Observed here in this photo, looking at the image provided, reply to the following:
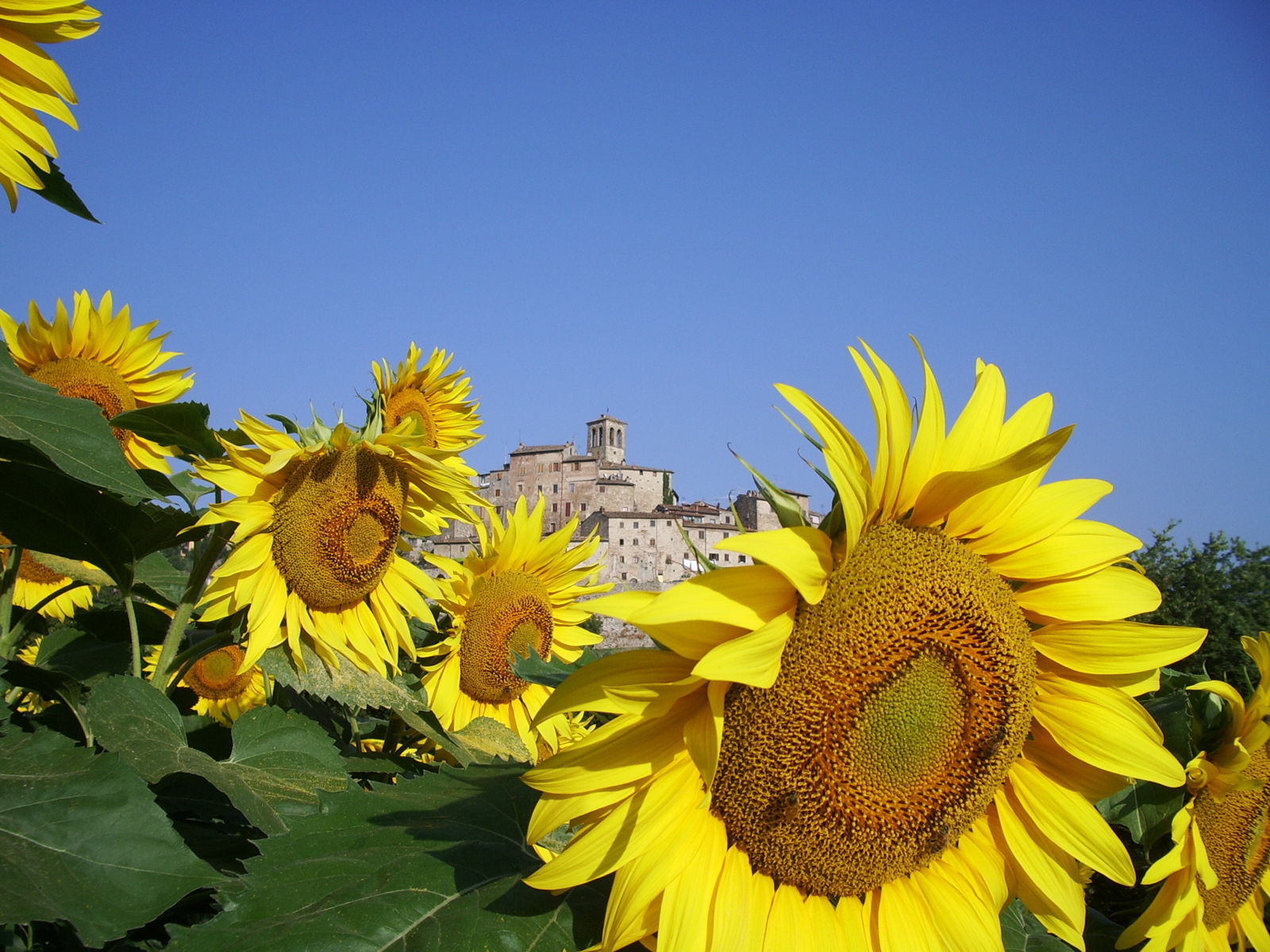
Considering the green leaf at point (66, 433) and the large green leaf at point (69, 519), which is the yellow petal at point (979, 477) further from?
the large green leaf at point (69, 519)

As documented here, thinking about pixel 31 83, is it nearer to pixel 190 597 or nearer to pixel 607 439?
pixel 190 597

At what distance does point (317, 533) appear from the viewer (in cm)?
313

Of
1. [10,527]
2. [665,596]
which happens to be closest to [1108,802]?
[665,596]

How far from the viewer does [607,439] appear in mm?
96312

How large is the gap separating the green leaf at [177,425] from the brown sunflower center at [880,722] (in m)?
1.95

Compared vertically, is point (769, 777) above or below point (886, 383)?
below

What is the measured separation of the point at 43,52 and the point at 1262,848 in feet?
10.2

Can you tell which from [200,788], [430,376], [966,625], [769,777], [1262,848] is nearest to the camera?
[769,777]

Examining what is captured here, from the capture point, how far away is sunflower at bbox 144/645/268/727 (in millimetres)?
5168

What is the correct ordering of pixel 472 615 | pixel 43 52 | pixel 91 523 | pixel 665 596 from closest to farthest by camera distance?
pixel 665 596 → pixel 43 52 → pixel 91 523 → pixel 472 615

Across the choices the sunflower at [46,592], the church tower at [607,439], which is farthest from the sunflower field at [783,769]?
the church tower at [607,439]

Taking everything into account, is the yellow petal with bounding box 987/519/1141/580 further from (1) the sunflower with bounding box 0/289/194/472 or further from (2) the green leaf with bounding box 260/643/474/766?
(1) the sunflower with bounding box 0/289/194/472

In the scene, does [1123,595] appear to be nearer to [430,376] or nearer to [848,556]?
[848,556]

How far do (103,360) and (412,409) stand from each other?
166cm
